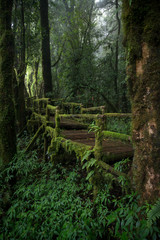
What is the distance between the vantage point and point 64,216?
3.59m

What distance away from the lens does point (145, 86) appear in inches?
102

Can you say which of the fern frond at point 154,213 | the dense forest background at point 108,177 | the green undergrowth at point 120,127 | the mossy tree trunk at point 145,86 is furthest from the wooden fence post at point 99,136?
the green undergrowth at point 120,127

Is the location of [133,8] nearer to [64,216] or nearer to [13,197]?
[64,216]

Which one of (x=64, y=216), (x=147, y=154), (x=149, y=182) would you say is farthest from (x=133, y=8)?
(x=64, y=216)

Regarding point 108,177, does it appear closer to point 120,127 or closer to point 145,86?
point 145,86

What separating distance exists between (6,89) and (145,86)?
5.08m

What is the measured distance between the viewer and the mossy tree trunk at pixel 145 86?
2488 millimetres

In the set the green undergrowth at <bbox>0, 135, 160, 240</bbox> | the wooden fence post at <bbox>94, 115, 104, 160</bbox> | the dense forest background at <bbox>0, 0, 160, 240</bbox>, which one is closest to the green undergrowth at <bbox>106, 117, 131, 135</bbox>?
the dense forest background at <bbox>0, 0, 160, 240</bbox>

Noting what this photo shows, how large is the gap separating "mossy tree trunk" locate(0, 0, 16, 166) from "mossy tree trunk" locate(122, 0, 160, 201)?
4656mm

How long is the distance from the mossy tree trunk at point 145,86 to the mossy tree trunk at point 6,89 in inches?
183

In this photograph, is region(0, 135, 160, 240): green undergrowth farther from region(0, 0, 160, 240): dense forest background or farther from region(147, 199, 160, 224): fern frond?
region(147, 199, 160, 224): fern frond

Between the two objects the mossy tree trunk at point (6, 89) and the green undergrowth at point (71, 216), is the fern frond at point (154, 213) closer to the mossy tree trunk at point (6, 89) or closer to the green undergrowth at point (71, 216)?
the green undergrowth at point (71, 216)

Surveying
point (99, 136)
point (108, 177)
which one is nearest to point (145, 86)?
point (99, 136)

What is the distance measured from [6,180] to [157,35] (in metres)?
5.76
